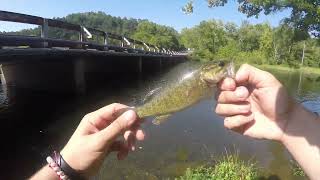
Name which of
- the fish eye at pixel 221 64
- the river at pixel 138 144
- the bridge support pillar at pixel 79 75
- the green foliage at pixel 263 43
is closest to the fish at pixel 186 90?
the fish eye at pixel 221 64

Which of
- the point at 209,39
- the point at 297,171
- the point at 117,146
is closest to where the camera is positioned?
the point at 117,146

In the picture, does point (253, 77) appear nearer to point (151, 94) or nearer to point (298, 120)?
point (298, 120)

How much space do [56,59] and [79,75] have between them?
265 centimetres

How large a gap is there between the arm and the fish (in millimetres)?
202

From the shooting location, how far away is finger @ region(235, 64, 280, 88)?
222cm

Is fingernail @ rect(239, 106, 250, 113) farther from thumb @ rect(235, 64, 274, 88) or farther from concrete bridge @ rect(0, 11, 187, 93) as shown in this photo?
concrete bridge @ rect(0, 11, 187, 93)

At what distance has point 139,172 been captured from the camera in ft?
33.8

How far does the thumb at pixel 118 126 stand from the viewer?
7.67ft

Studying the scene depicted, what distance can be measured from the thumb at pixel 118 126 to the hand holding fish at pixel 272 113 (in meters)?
0.50

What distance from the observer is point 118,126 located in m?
2.34

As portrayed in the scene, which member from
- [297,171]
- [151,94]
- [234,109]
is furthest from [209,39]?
[234,109]

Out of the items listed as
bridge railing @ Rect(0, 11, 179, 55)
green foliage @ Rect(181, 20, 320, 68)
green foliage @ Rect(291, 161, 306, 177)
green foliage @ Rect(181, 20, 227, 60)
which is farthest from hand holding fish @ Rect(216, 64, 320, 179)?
green foliage @ Rect(181, 20, 320, 68)

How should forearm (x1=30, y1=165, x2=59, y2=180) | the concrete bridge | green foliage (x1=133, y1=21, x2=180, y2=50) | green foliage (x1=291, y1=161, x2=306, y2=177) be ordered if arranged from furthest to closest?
1. green foliage (x1=133, y1=21, x2=180, y2=50)
2. the concrete bridge
3. green foliage (x1=291, y1=161, x2=306, y2=177)
4. forearm (x1=30, y1=165, x2=59, y2=180)

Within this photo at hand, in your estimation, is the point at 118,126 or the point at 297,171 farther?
the point at 297,171
